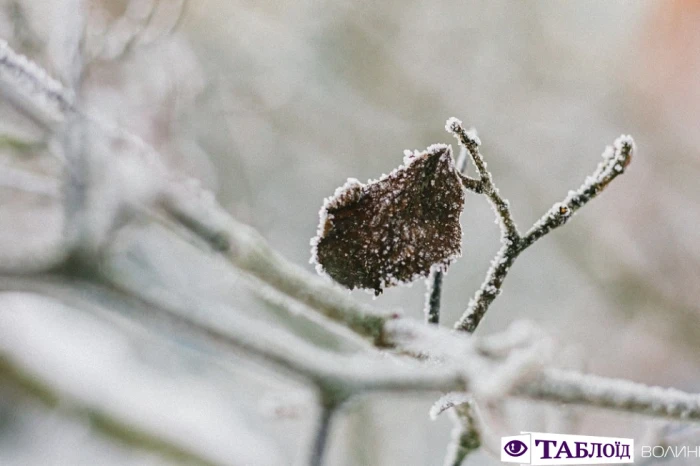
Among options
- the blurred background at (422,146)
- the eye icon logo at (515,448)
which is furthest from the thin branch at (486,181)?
the blurred background at (422,146)

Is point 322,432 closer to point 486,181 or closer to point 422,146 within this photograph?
point 486,181

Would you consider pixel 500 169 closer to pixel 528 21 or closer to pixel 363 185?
pixel 528 21

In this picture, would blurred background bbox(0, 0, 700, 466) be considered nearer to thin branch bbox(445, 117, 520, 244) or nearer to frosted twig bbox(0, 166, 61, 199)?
frosted twig bbox(0, 166, 61, 199)

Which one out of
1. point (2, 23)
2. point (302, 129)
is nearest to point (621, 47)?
point (302, 129)

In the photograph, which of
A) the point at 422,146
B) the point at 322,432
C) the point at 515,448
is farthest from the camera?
the point at 422,146

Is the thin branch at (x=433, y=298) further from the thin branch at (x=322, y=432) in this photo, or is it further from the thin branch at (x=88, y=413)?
the thin branch at (x=88, y=413)

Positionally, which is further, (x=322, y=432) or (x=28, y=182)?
(x=28, y=182)

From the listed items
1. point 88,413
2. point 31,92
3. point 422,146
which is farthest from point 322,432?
point 88,413
